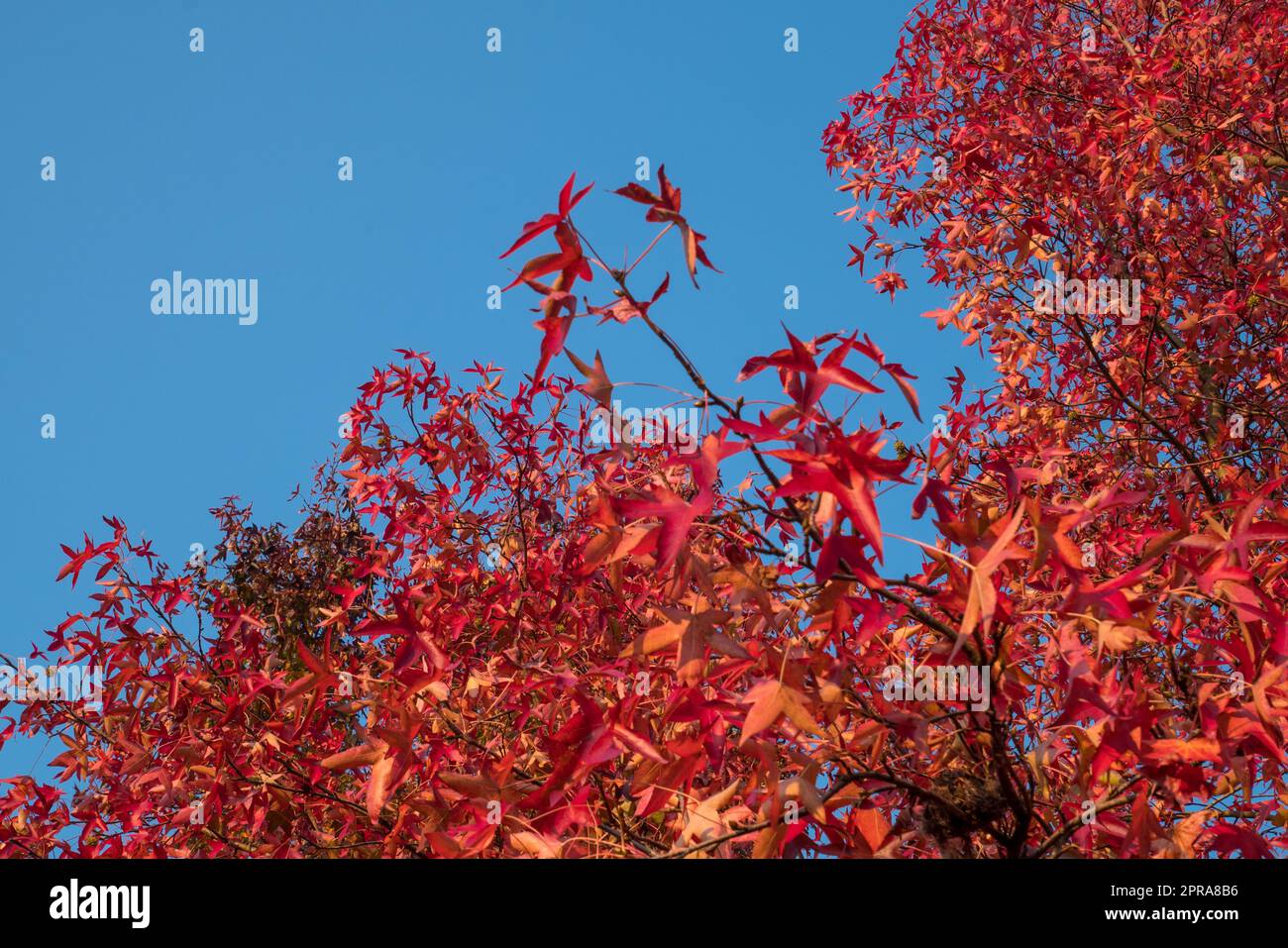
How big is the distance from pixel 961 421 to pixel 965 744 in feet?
3.02

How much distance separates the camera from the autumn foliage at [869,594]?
81.5 inches

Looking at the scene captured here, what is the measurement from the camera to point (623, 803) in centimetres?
356

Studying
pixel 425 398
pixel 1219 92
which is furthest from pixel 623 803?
pixel 1219 92

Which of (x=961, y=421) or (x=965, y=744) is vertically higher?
(x=961, y=421)

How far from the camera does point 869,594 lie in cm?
218

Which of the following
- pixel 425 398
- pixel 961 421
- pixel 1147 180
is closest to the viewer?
pixel 961 421

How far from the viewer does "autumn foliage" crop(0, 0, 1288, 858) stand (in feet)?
6.79

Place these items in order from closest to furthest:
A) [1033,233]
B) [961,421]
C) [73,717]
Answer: [961,421], [73,717], [1033,233]

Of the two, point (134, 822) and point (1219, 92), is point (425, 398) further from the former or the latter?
point (1219, 92)
